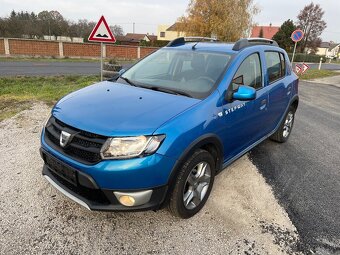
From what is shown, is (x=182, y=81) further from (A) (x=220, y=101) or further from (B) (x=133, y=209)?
(B) (x=133, y=209)

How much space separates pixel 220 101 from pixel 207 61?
0.77m

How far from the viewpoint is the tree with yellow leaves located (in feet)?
91.7

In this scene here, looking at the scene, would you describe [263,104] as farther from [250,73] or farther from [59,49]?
[59,49]

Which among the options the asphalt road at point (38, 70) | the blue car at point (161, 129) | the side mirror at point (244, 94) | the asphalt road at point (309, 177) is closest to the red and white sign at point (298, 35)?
the asphalt road at point (309, 177)

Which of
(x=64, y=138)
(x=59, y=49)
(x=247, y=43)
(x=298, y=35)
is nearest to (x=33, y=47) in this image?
(x=59, y=49)

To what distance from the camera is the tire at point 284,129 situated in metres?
5.10

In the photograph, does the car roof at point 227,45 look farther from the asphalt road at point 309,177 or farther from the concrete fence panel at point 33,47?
the concrete fence panel at point 33,47

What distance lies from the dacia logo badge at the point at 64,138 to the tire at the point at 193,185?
1.06m

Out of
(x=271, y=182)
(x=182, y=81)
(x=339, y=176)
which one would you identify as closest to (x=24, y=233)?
(x=182, y=81)

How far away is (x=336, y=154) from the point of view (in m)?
5.07

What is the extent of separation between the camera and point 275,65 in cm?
450

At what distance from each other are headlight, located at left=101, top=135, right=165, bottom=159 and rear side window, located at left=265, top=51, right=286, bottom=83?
8.37 feet

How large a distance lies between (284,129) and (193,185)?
9.92 ft

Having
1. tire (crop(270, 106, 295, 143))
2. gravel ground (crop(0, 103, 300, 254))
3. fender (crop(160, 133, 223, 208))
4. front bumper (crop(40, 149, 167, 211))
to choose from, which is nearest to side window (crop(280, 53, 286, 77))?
tire (crop(270, 106, 295, 143))
